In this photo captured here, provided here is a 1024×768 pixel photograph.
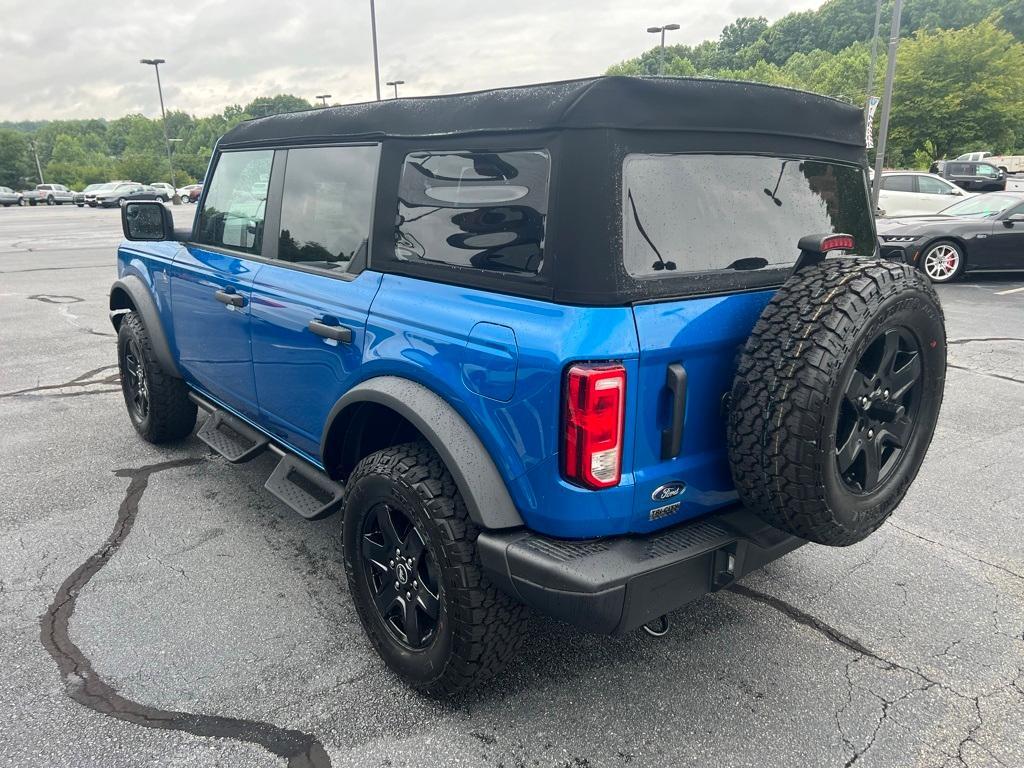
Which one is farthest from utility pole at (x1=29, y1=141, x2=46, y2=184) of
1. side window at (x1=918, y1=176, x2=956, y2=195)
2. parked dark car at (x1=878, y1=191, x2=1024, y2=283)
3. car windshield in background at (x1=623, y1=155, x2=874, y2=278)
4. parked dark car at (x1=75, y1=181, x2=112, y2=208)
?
car windshield in background at (x1=623, y1=155, x2=874, y2=278)

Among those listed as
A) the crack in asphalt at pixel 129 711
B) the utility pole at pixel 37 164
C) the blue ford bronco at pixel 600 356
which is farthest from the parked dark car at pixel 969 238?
the utility pole at pixel 37 164

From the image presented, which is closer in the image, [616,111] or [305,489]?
[616,111]

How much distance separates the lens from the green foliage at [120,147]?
7938cm

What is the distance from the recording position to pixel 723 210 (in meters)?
2.29

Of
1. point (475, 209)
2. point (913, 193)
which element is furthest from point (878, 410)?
point (913, 193)

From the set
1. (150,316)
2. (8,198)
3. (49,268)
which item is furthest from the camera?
(8,198)

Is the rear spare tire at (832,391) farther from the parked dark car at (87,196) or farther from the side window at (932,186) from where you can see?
the parked dark car at (87,196)

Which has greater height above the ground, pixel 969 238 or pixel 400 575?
pixel 969 238

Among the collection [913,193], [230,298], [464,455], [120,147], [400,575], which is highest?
[120,147]

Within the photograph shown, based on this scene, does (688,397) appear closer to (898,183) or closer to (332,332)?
(332,332)

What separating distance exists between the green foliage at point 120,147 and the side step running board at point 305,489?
42144 mm

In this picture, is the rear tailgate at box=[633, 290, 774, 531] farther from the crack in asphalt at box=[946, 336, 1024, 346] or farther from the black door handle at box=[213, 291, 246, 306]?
the crack in asphalt at box=[946, 336, 1024, 346]

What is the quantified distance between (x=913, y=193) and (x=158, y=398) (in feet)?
51.9

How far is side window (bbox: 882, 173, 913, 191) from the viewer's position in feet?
51.3
